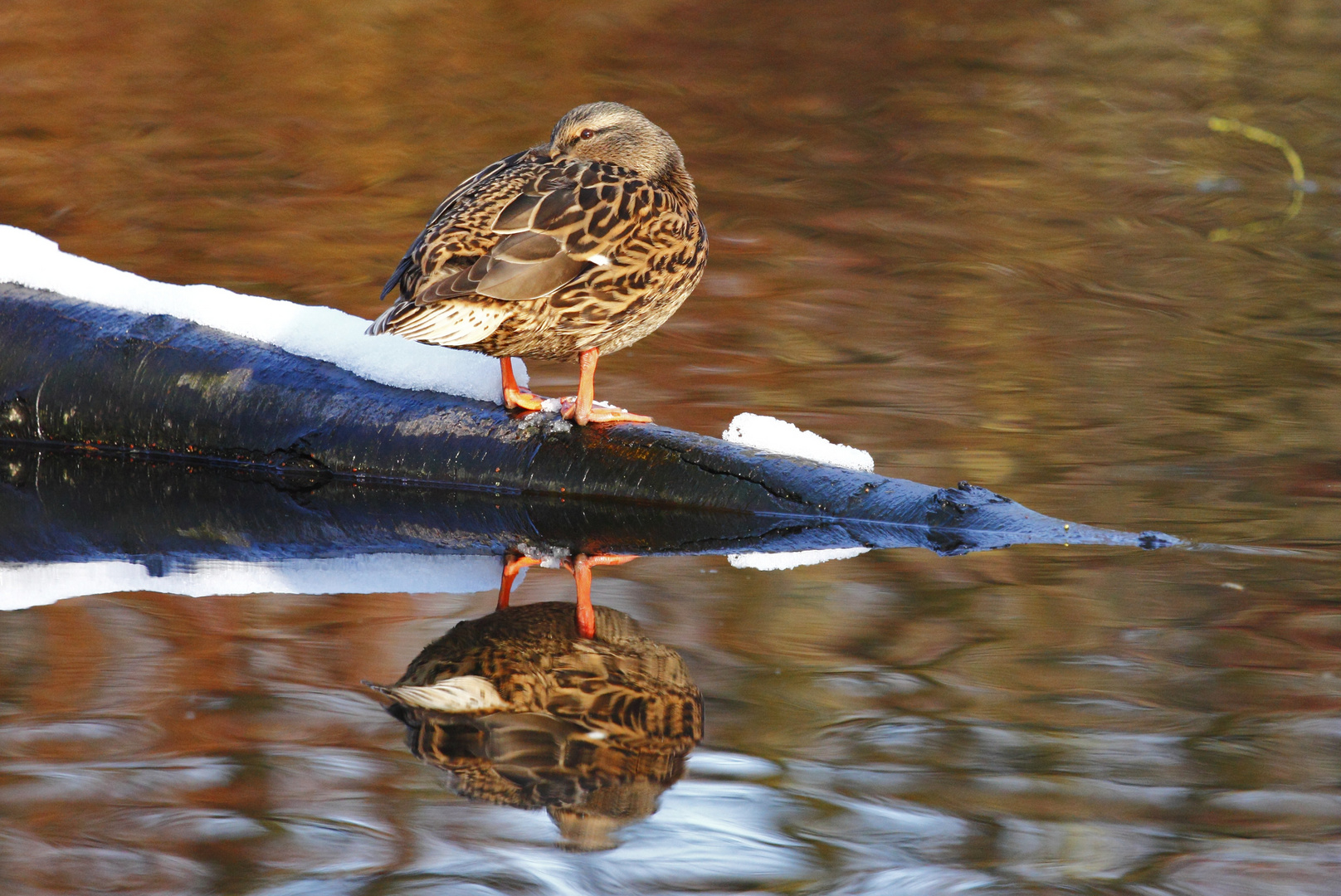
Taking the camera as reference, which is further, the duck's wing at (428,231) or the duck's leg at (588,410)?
the duck's leg at (588,410)

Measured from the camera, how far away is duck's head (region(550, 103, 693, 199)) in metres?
5.34

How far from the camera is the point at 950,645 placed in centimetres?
382

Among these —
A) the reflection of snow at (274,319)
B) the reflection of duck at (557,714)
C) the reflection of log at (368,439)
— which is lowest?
the reflection of duck at (557,714)

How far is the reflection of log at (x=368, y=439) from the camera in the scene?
4.70 metres

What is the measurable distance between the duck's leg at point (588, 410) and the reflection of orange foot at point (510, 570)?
22.3 inches

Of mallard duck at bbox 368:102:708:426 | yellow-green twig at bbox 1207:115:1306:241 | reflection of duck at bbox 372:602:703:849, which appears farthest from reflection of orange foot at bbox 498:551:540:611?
yellow-green twig at bbox 1207:115:1306:241

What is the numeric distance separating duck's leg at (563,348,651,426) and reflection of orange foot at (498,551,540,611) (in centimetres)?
57

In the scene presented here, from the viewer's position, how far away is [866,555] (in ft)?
14.7

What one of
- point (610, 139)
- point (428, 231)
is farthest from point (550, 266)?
point (610, 139)

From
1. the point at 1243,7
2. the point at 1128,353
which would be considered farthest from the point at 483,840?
the point at 1243,7

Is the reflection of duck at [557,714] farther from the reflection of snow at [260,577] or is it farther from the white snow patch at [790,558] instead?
the white snow patch at [790,558]

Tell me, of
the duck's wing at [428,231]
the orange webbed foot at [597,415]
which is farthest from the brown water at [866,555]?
the duck's wing at [428,231]

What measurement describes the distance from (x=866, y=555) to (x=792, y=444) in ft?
1.72

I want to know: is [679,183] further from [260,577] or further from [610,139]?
[260,577]
